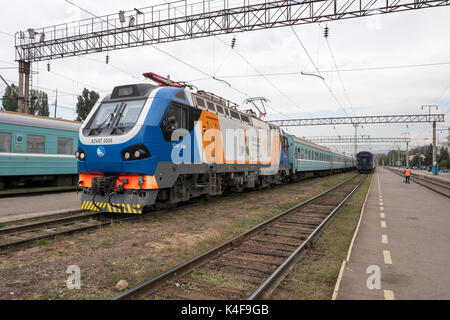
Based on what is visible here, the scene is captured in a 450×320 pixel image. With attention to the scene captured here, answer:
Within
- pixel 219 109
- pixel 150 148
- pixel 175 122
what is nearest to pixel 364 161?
pixel 219 109

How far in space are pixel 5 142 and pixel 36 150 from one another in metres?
1.34

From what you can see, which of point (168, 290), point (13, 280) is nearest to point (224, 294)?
point (168, 290)

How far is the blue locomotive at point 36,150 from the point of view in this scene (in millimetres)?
12406

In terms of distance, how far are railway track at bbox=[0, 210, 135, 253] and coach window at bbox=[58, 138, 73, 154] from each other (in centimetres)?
766

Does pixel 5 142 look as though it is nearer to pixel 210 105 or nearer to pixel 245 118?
pixel 210 105

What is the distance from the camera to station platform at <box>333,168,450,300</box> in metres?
4.03

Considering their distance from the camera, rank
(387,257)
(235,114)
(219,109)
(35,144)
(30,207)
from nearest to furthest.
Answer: (387,257) → (30,207) → (219,109) → (235,114) → (35,144)

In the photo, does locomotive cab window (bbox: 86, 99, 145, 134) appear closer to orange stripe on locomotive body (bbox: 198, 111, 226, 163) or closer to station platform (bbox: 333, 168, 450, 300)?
orange stripe on locomotive body (bbox: 198, 111, 226, 163)

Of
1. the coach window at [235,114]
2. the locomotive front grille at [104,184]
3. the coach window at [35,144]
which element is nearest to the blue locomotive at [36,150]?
the coach window at [35,144]

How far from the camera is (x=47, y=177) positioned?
47.1ft

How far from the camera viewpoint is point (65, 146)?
15.0 meters

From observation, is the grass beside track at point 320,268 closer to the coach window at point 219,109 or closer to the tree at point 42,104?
the coach window at point 219,109
